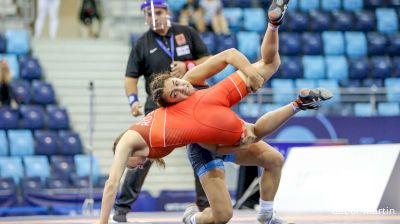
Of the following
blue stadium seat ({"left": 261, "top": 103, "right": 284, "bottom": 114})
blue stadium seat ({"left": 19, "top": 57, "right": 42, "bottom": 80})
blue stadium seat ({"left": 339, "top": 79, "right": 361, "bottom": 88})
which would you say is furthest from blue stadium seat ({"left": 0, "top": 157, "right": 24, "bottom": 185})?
blue stadium seat ({"left": 339, "top": 79, "right": 361, "bottom": 88})

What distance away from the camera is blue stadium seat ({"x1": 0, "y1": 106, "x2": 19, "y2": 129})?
1277 centimetres

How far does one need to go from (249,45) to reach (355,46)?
2.29m

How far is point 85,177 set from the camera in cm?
1227

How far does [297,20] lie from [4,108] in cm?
582

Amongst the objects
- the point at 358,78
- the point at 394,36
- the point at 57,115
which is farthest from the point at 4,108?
the point at 394,36

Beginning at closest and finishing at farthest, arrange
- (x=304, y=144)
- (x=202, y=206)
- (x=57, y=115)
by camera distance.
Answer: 1. (x=202, y=206)
2. (x=304, y=144)
3. (x=57, y=115)

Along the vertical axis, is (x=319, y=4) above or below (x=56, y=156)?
above

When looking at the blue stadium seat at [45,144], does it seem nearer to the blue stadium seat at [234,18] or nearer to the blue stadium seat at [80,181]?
the blue stadium seat at [80,181]

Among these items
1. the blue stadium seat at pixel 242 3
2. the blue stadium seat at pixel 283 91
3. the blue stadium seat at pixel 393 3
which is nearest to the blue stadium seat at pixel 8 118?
the blue stadium seat at pixel 283 91

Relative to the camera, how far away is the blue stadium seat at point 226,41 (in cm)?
1504

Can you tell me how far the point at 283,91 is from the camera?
13.0 meters

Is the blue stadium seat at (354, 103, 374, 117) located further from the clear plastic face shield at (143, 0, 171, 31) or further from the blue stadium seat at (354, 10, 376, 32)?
the clear plastic face shield at (143, 0, 171, 31)

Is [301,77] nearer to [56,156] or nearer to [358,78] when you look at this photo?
[358,78]

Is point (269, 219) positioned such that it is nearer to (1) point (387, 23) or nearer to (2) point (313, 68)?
(2) point (313, 68)
